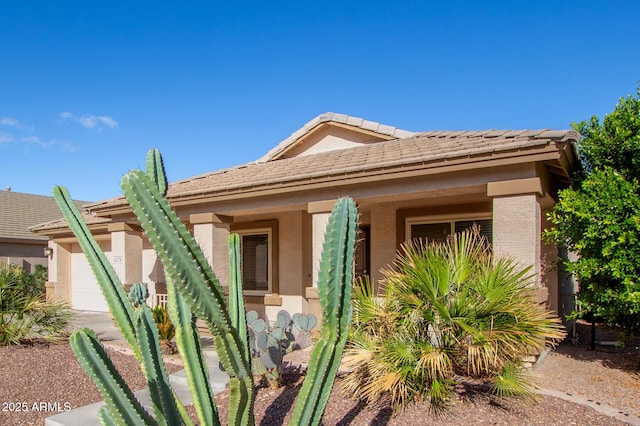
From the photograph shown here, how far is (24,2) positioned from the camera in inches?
468

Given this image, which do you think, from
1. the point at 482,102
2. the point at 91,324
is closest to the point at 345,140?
the point at 482,102

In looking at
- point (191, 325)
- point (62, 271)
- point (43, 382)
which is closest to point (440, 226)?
point (191, 325)

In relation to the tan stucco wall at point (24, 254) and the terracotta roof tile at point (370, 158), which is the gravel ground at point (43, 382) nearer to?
the terracotta roof tile at point (370, 158)

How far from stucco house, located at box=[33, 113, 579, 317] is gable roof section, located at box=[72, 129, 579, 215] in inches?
0.9

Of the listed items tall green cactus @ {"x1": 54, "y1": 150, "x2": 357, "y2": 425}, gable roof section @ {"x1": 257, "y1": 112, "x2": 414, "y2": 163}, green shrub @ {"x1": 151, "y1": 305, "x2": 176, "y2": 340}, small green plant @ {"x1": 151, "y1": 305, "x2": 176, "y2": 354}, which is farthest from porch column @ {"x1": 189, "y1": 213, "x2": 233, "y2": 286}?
tall green cactus @ {"x1": 54, "y1": 150, "x2": 357, "y2": 425}

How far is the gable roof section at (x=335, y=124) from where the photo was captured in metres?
11.8

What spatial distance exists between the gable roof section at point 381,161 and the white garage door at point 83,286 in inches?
213

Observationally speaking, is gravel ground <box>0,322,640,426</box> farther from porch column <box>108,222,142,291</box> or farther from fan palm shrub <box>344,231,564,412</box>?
porch column <box>108,222,142,291</box>

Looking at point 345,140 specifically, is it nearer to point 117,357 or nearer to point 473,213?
point 473,213

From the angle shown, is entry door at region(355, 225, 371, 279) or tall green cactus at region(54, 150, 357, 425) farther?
entry door at region(355, 225, 371, 279)

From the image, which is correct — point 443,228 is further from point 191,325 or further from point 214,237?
point 191,325

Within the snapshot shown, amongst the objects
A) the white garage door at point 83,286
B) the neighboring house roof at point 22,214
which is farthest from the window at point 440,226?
the neighboring house roof at point 22,214

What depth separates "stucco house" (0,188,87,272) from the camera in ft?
69.2

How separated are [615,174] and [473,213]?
309 centimetres
